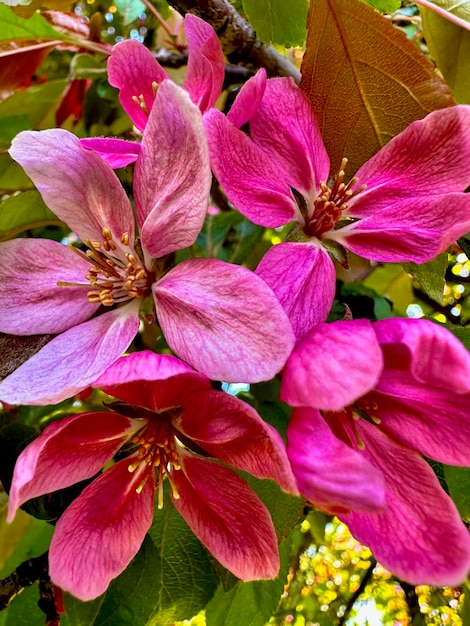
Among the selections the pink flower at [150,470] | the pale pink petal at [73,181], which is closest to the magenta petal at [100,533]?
the pink flower at [150,470]

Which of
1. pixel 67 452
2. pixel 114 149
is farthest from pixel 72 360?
pixel 114 149

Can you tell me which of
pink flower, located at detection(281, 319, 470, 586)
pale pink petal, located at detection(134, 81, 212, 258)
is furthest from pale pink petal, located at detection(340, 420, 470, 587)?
pale pink petal, located at detection(134, 81, 212, 258)

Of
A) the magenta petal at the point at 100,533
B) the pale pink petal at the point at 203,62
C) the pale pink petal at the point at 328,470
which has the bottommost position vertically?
the magenta petal at the point at 100,533

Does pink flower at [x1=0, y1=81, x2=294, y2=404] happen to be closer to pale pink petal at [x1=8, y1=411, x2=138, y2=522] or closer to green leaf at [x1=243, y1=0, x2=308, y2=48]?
pale pink petal at [x1=8, y1=411, x2=138, y2=522]

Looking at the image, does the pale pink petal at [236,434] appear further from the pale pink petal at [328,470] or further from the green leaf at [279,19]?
the green leaf at [279,19]

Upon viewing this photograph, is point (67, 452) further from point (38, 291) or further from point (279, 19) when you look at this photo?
point (279, 19)

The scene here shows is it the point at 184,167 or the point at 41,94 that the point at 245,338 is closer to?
the point at 184,167
